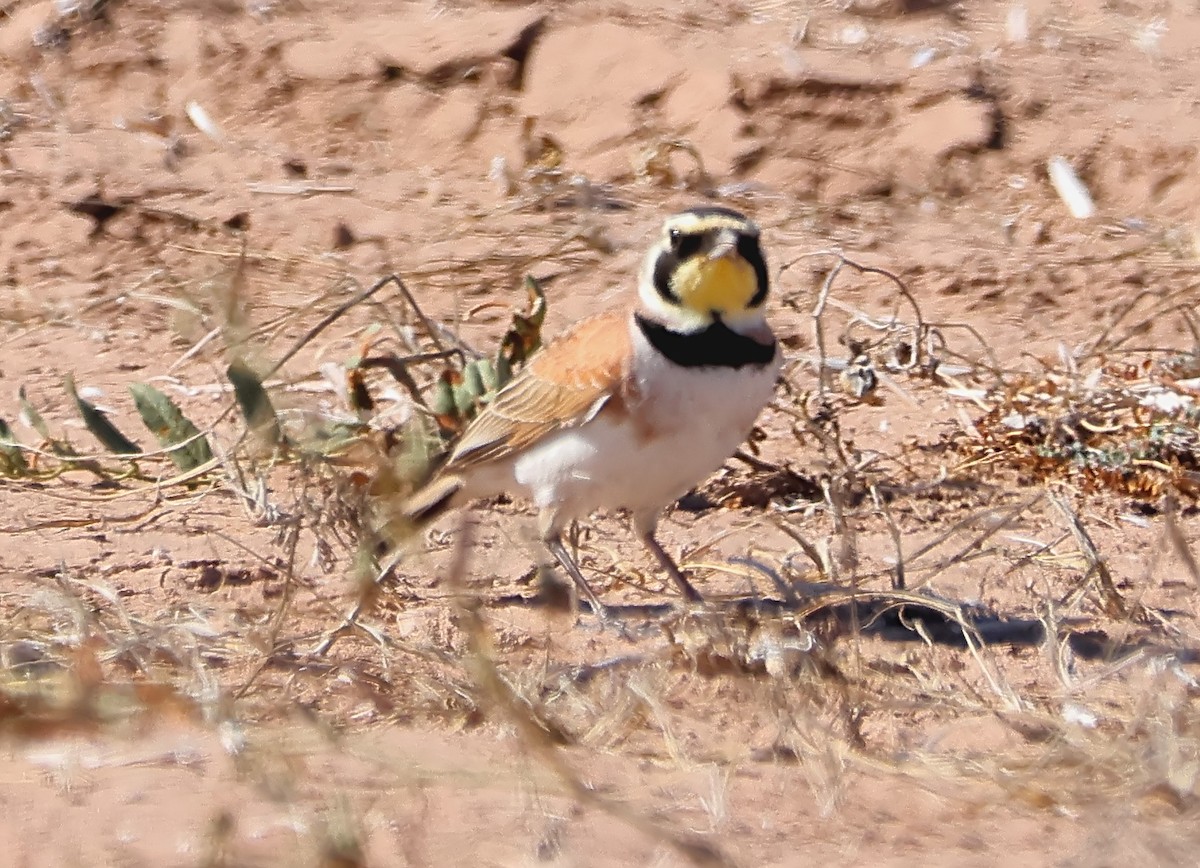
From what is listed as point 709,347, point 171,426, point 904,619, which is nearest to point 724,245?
point 709,347

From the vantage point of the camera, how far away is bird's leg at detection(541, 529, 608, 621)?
5.08m

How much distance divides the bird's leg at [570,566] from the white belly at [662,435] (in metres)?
0.24

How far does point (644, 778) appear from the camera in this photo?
369cm

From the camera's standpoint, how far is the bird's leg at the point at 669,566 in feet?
16.7

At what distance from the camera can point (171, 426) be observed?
5855 millimetres

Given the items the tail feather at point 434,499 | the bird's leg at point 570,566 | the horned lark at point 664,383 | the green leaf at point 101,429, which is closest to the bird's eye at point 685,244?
the horned lark at point 664,383

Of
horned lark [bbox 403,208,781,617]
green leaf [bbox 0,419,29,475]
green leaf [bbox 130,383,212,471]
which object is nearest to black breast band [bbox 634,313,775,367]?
horned lark [bbox 403,208,781,617]

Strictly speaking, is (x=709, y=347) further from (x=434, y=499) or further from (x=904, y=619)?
(x=434, y=499)

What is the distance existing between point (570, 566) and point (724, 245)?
1.06 meters

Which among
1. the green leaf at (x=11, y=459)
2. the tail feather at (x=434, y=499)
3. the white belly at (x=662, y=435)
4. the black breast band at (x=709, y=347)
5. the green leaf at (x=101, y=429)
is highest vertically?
the black breast band at (x=709, y=347)

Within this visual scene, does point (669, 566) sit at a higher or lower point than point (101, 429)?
lower

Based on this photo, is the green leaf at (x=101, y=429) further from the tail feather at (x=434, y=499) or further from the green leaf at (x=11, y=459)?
the tail feather at (x=434, y=499)

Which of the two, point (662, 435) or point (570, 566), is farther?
point (570, 566)

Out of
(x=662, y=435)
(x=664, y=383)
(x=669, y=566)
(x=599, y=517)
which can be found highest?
(x=664, y=383)
